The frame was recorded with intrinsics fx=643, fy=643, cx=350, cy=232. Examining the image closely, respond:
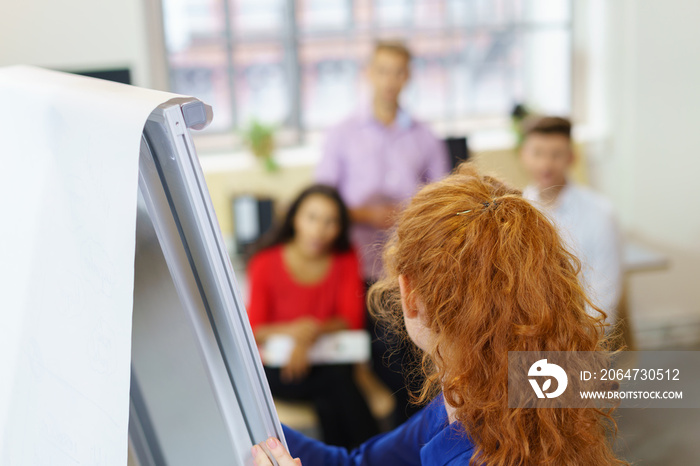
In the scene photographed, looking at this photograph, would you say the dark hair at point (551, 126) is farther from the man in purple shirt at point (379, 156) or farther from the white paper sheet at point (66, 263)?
the white paper sheet at point (66, 263)

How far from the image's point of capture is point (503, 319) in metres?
0.73

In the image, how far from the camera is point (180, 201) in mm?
512

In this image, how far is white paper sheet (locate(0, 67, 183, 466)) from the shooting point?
1.67ft

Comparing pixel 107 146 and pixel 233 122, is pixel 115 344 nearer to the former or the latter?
pixel 107 146


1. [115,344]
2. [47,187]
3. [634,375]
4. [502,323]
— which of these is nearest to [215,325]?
[115,344]

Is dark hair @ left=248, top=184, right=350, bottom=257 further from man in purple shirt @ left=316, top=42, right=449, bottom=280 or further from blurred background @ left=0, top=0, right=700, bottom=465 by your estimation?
blurred background @ left=0, top=0, right=700, bottom=465

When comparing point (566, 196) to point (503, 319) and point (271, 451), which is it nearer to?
point (503, 319)

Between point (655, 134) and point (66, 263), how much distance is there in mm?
3509

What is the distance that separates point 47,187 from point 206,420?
27cm

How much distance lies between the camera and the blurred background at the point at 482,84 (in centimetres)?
334

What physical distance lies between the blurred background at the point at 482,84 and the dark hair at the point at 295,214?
624 mm

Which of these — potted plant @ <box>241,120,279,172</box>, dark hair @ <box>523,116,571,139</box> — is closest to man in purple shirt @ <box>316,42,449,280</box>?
dark hair @ <box>523,116,571,139</box>

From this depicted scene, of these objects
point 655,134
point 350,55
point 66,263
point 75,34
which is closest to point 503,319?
point 66,263

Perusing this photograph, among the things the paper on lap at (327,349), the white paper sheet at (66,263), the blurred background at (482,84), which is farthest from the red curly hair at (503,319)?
the blurred background at (482,84)
